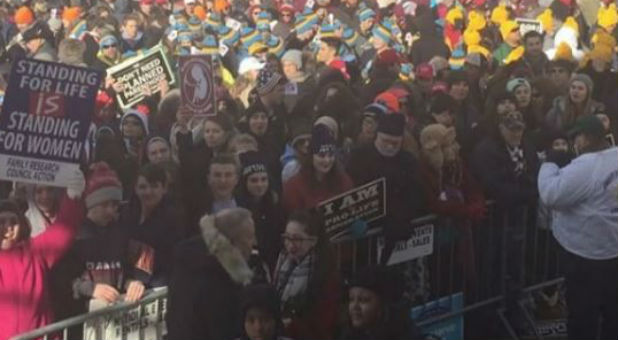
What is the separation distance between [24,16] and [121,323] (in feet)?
34.7

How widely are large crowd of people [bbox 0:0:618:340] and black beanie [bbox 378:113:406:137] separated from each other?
10 millimetres

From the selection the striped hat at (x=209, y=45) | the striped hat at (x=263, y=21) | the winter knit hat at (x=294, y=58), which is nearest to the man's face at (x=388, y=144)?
the winter knit hat at (x=294, y=58)

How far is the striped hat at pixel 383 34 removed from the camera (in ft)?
49.8

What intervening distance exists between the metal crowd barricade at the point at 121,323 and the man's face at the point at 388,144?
1.81 metres

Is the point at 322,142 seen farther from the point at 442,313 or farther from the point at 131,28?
the point at 131,28

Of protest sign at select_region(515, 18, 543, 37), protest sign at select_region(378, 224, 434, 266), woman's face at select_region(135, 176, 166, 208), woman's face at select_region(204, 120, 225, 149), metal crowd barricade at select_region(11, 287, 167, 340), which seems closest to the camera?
metal crowd barricade at select_region(11, 287, 167, 340)

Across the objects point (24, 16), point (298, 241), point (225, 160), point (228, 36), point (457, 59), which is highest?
point (24, 16)

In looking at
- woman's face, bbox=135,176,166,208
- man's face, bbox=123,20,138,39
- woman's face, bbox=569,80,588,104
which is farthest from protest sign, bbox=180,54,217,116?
man's face, bbox=123,20,138,39

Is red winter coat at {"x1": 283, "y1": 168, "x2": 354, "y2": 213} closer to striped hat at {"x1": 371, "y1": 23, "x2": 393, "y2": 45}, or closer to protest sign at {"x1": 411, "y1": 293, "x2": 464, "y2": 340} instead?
protest sign at {"x1": 411, "y1": 293, "x2": 464, "y2": 340}

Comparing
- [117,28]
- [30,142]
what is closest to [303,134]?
[30,142]

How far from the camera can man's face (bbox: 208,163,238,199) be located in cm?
823

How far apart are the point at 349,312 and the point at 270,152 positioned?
1.88 metres

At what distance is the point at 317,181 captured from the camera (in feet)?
27.8

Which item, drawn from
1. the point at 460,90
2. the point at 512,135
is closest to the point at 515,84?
the point at 460,90
